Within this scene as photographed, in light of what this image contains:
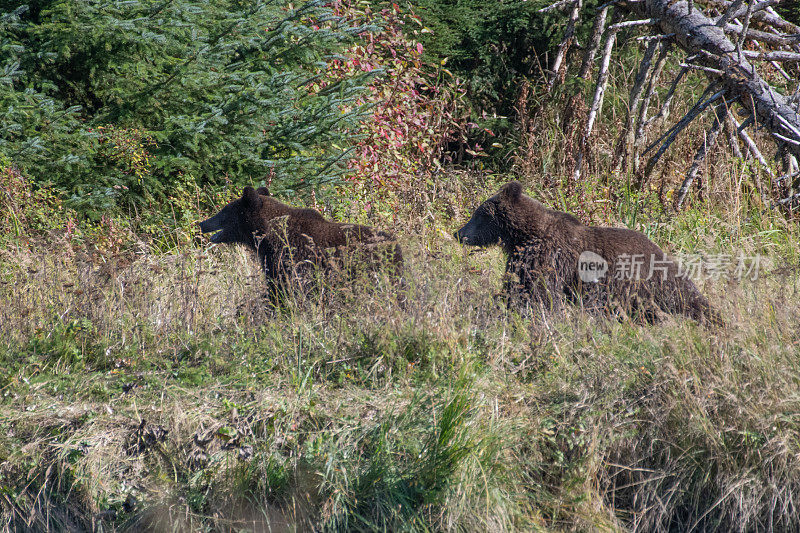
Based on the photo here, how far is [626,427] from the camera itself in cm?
394

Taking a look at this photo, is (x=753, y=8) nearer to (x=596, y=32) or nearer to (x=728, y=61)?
(x=728, y=61)

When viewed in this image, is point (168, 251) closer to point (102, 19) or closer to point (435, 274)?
point (102, 19)

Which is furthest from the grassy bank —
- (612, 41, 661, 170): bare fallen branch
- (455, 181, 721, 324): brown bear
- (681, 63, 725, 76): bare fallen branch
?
(612, 41, 661, 170): bare fallen branch

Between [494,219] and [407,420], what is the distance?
243 centimetres

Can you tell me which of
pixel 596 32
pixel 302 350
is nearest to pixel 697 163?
pixel 596 32

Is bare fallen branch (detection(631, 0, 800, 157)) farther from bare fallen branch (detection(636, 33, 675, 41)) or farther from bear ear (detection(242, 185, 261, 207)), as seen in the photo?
bear ear (detection(242, 185, 261, 207))

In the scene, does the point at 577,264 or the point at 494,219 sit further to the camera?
the point at 494,219

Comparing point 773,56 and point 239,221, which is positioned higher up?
point 773,56

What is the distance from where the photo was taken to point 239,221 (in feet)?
20.7

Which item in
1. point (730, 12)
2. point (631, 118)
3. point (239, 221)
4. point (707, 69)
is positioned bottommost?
point (239, 221)

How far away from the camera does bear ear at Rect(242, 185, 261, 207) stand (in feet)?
20.0

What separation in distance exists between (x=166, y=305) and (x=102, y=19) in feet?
12.2

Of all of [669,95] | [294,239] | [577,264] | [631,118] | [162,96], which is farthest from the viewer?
[631,118]

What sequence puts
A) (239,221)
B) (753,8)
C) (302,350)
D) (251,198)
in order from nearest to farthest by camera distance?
(302,350), (251,198), (239,221), (753,8)
